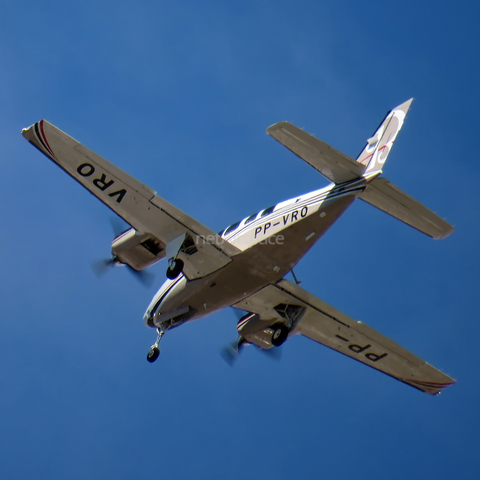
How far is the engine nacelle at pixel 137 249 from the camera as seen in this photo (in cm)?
2269

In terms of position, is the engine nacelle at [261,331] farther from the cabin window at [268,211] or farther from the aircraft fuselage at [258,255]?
the cabin window at [268,211]

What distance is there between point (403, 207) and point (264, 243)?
4.06 metres

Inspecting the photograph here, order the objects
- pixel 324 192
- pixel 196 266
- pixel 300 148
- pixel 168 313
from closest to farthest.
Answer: pixel 300 148, pixel 324 192, pixel 196 266, pixel 168 313

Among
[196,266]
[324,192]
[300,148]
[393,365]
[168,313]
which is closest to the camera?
[300,148]

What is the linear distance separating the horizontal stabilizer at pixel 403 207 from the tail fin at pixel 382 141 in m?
0.48

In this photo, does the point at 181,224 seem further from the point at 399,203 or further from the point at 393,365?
the point at 393,365

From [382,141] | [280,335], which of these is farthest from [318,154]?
[280,335]

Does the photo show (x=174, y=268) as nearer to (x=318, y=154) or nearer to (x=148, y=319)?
(x=148, y=319)

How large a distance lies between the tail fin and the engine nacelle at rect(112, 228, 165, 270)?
22.1ft

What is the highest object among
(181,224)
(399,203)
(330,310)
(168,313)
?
(399,203)

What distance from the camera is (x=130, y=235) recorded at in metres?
22.8

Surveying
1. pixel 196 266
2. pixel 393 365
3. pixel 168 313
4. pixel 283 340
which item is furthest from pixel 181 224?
pixel 393 365

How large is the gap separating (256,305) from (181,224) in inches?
177

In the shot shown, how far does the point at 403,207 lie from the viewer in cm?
1997
